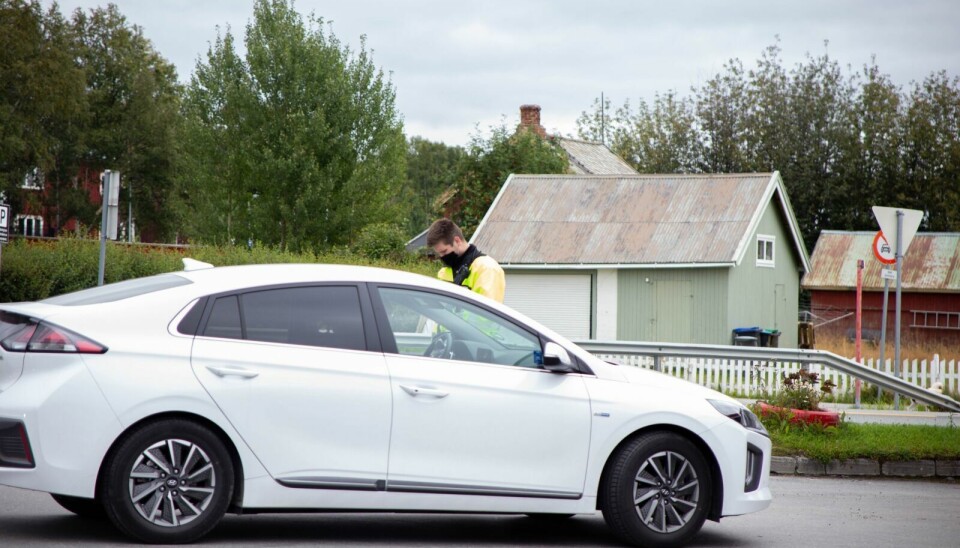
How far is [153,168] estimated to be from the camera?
67312 millimetres

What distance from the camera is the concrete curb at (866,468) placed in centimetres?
1126

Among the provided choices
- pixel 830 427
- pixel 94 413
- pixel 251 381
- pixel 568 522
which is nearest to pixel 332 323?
pixel 251 381

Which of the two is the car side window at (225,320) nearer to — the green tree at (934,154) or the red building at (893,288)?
the red building at (893,288)

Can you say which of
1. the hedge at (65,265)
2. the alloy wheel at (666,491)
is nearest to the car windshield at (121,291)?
the alloy wheel at (666,491)

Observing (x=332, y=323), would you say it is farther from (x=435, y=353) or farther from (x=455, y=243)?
(x=455, y=243)

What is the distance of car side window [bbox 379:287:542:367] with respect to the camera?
6.78 meters

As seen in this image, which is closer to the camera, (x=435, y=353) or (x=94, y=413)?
(x=94, y=413)

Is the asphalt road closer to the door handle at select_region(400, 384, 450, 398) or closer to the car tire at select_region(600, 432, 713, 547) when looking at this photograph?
the car tire at select_region(600, 432, 713, 547)

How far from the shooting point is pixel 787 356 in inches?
640

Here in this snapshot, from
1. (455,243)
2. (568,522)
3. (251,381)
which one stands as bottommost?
(568,522)

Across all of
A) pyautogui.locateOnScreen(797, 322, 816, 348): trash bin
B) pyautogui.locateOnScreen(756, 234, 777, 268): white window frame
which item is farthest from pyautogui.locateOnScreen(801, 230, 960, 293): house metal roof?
pyautogui.locateOnScreen(756, 234, 777, 268): white window frame

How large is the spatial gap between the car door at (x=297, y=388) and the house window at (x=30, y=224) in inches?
2389

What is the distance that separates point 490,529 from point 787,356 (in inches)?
380

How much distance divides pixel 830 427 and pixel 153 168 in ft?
197
